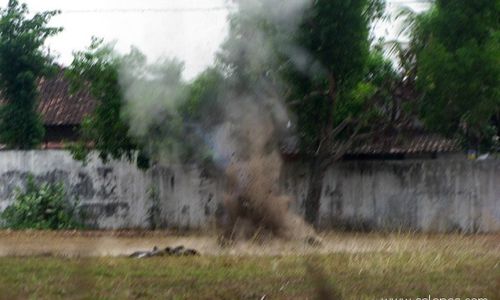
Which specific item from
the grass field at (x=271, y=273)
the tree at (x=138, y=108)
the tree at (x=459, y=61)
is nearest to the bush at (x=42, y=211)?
the tree at (x=138, y=108)

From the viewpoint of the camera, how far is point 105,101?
18.7 metres

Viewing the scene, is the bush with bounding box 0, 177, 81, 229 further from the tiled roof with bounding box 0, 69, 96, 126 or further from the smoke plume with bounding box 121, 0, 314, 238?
the tiled roof with bounding box 0, 69, 96, 126

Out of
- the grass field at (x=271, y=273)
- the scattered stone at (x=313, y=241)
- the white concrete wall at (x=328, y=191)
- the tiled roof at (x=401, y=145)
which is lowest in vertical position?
the grass field at (x=271, y=273)

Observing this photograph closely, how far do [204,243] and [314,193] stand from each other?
4237 mm

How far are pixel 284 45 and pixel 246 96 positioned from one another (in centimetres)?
128

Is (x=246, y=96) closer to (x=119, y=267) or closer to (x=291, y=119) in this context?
(x=291, y=119)

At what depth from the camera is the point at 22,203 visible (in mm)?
20734

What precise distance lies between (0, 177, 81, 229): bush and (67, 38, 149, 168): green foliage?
1577mm

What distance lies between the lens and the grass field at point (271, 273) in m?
9.85

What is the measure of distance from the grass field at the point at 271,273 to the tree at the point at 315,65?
3150 millimetres

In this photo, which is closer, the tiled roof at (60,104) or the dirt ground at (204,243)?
the dirt ground at (204,243)

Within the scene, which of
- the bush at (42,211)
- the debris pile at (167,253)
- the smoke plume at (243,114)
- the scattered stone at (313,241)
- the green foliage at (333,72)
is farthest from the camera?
the bush at (42,211)

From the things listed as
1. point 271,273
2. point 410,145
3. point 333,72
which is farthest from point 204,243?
point 410,145

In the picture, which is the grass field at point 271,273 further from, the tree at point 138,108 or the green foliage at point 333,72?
the green foliage at point 333,72
